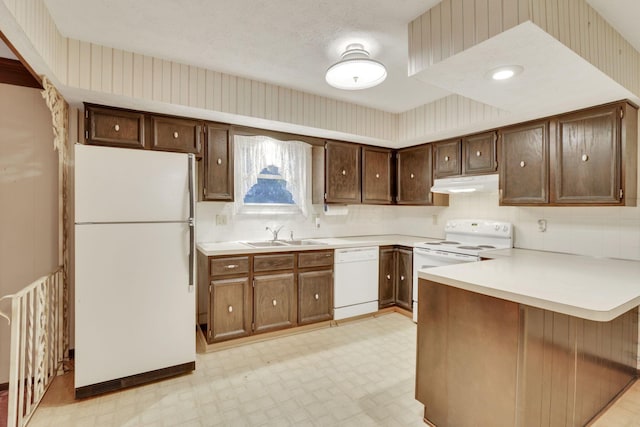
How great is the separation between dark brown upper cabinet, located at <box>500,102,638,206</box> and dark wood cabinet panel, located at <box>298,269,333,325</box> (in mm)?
1992

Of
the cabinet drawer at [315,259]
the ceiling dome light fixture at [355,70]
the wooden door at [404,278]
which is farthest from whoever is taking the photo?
the wooden door at [404,278]

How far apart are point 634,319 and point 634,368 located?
14.2 inches

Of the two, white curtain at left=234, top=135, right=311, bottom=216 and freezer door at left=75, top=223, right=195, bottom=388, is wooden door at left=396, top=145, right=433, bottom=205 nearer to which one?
white curtain at left=234, top=135, right=311, bottom=216

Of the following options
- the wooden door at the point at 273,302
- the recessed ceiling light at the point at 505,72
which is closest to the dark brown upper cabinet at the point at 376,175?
the wooden door at the point at 273,302

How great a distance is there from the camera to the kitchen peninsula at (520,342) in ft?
4.74

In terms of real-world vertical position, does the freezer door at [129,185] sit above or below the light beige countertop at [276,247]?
above

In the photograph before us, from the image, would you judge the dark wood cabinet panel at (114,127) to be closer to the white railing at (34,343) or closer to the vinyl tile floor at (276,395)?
the white railing at (34,343)

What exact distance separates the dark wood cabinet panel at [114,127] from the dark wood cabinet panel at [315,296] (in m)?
1.98

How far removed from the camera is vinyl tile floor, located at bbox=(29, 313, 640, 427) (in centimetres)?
194

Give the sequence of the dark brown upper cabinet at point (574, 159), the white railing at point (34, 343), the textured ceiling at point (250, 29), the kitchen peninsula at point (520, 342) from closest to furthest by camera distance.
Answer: the kitchen peninsula at point (520, 342)
the white railing at point (34, 343)
the textured ceiling at point (250, 29)
the dark brown upper cabinet at point (574, 159)

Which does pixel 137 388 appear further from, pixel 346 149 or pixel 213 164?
pixel 346 149

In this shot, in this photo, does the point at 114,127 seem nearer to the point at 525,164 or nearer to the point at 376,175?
the point at 376,175

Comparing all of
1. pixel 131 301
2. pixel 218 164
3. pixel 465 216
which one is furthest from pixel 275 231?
pixel 465 216

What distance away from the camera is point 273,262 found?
10.2 feet
